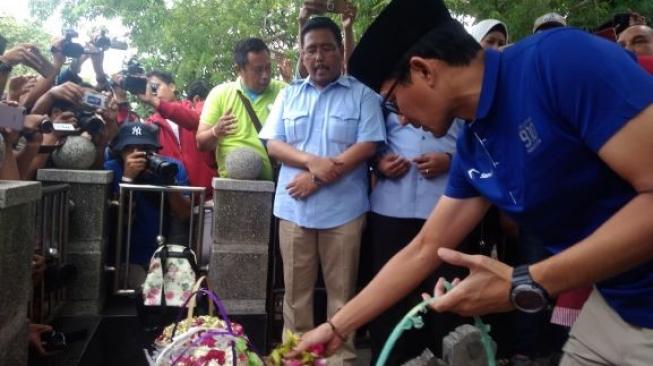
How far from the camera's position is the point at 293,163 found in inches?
153

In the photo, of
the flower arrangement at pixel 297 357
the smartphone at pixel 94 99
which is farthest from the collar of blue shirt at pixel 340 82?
the flower arrangement at pixel 297 357

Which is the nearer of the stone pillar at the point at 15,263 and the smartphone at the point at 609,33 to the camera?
the stone pillar at the point at 15,263

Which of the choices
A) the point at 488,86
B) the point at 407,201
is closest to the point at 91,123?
the point at 407,201

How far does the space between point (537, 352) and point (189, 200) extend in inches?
105

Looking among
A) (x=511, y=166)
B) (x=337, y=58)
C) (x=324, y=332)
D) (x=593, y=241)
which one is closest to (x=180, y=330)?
(x=324, y=332)

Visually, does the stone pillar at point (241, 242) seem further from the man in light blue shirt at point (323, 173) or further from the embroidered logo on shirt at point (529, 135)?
the embroidered logo on shirt at point (529, 135)

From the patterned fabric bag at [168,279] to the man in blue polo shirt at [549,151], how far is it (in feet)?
5.98

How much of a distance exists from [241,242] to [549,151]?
2980 millimetres

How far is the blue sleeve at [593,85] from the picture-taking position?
137cm

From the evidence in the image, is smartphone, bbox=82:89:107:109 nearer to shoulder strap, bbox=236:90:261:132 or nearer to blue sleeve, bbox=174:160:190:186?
blue sleeve, bbox=174:160:190:186

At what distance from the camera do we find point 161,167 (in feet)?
13.9

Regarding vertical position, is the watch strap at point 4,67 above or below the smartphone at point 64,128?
above

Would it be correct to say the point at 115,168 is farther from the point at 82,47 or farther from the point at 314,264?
the point at 314,264

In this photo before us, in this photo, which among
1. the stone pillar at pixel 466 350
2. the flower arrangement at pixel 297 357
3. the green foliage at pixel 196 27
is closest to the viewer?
the flower arrangement at pixel 297 357
